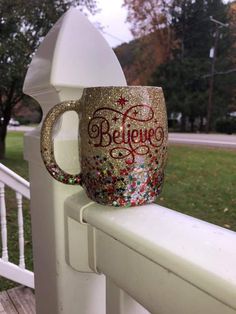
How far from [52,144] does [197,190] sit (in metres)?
3.45

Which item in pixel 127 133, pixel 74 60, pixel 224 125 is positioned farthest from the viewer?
pixel 224 125

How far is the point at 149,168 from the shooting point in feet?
1.51

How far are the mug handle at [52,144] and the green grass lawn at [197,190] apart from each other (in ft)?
4.87

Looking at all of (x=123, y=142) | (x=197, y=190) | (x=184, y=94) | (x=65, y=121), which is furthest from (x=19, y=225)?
(x=184, y=94)

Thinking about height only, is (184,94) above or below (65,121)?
above

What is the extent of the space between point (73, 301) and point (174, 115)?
12158 millimetres

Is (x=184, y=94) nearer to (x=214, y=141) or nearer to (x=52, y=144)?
(x=214, y=141)

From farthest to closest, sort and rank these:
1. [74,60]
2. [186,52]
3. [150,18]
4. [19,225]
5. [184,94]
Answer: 1. [184,94]
2. [186,52]
3. [150,18]
4. [19,225]
5. [74,60]

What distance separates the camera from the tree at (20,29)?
5039mm

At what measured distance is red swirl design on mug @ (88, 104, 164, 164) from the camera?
1.44ft

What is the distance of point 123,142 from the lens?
44cm

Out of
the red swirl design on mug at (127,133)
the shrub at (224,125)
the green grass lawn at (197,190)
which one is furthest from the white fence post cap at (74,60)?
the shrub at (224,125)

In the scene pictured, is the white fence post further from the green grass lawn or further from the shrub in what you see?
the shrub

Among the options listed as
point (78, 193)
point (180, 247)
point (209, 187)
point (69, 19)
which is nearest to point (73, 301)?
point (78, 193)
